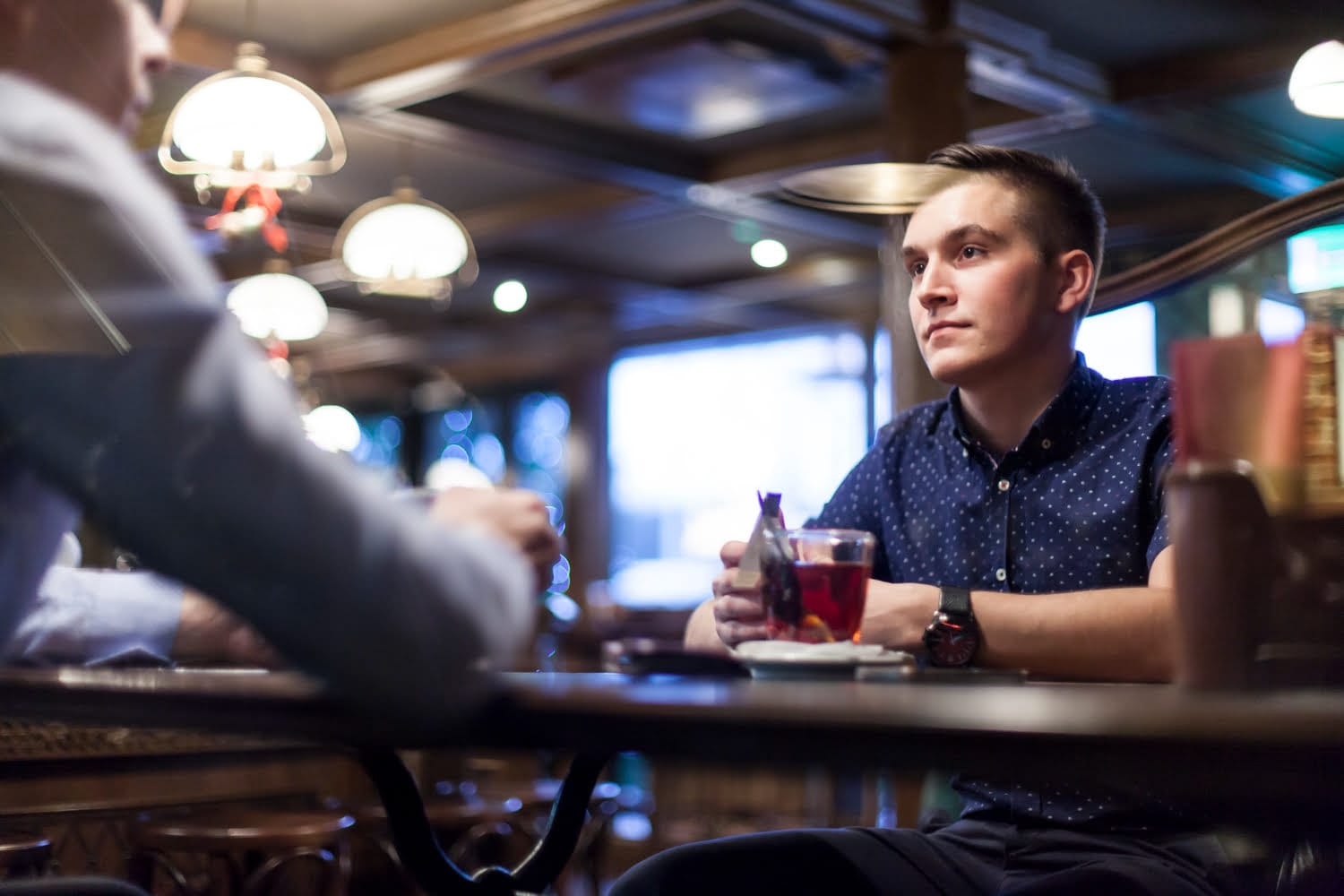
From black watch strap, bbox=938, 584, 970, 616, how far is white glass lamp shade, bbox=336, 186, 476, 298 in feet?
12.7

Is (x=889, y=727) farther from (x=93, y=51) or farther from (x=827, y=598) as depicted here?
(x=93, y=51)

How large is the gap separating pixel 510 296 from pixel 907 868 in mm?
9706

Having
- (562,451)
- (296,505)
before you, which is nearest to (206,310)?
(296,505)

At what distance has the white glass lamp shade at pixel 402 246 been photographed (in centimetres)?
Answer: 505

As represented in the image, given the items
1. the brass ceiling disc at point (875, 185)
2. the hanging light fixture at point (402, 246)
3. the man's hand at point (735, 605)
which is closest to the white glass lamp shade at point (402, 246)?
the hanging light fixture at point (402, 246)

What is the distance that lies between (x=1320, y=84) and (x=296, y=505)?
4.37 meters

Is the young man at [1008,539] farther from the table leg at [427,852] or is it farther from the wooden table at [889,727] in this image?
the wooden table at [889,727]

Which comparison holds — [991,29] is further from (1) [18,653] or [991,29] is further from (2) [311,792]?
(1) [18,653]

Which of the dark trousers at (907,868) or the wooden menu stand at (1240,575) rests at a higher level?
the wooden menu stand at (1240,575)

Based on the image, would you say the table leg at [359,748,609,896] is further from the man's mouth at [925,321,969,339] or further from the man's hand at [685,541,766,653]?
the man's mouth at [925,321,969,339]

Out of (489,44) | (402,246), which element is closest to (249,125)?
(402,246)

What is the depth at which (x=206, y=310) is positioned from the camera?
82cm

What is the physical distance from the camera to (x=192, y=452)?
0.80 m

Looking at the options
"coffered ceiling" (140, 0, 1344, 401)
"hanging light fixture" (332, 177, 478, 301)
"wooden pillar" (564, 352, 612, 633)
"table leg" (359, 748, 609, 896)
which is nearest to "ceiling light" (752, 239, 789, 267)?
"coffered ceiling" (140, 0, 1344, 401)
